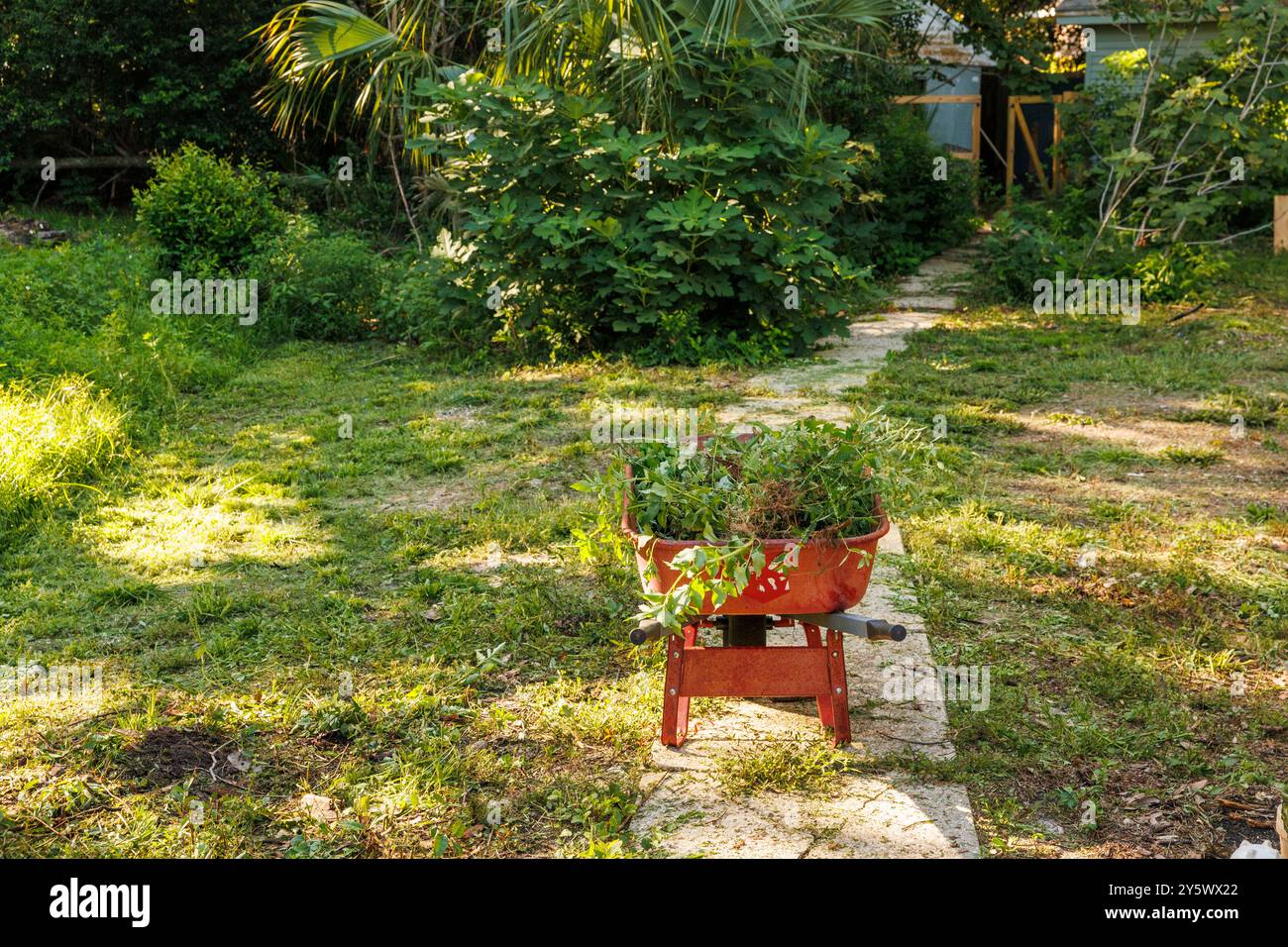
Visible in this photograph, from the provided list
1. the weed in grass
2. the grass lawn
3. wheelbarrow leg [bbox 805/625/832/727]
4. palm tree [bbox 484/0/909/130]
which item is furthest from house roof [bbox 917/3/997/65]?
wheelbarrow leg [bbox 805/625/832/727]

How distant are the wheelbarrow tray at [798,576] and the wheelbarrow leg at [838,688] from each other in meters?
0.10

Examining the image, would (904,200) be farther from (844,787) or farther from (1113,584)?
(844,787)

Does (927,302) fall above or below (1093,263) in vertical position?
below

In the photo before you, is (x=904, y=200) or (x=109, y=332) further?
(x=904, y=200)

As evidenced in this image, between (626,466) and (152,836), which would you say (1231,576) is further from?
(152,836)

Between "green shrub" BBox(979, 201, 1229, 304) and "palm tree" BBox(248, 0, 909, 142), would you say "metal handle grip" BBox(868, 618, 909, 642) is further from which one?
"green shrub" BBox(979, 201, 1229, 304)

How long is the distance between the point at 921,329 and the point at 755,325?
152 cm

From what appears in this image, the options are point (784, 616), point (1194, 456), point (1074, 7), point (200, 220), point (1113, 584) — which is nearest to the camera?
point (784, 616)

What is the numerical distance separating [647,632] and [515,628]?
1.16 m

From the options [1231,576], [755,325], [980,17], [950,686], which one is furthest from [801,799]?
[980,17]

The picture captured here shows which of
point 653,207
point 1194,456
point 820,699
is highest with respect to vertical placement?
point 653,207

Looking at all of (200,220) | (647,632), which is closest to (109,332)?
(200,220)

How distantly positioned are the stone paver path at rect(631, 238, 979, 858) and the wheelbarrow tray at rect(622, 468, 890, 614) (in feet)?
1.58

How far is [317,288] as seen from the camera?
33.5ft
